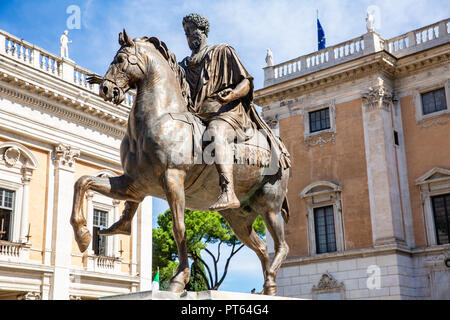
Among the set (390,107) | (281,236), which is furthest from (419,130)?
(281,236)

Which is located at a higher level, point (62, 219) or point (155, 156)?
point (62, 219)

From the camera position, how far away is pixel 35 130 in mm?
21422

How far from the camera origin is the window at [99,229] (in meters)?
23.4

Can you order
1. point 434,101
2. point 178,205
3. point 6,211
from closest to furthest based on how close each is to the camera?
point 178,205
point 6,211
point 434,101

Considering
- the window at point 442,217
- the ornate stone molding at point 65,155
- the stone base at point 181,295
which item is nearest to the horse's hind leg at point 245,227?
the stone base at point 181,295

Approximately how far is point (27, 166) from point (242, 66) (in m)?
16.8

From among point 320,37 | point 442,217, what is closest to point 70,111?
point 320,37

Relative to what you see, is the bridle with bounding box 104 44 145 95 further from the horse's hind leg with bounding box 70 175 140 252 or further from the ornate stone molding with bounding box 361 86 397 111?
the ornate stone molding with bounding box 361 86 397 111

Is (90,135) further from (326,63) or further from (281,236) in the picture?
(281,236)

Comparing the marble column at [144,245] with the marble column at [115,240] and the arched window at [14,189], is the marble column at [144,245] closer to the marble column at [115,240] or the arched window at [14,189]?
the marble column at [115,240]

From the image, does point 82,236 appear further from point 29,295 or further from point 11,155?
point 11,155

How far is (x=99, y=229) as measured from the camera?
23.8 m

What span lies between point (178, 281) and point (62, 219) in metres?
17.7

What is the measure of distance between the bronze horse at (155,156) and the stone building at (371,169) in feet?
65.5
